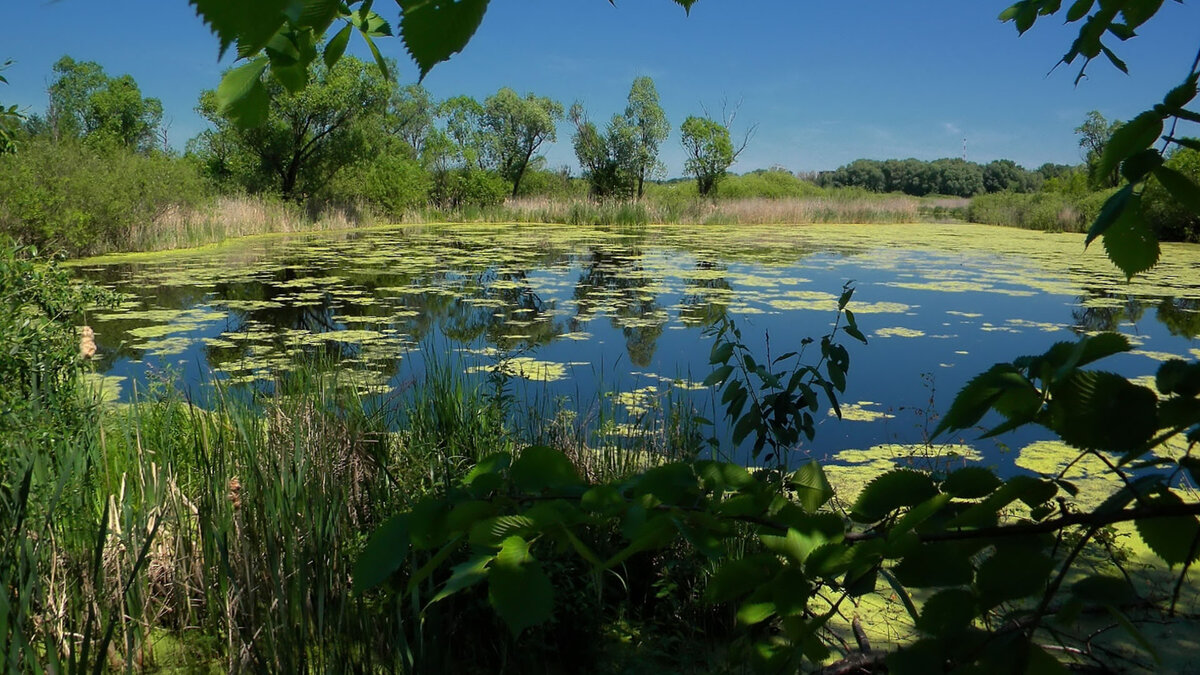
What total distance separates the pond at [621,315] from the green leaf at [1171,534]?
87.1 inches

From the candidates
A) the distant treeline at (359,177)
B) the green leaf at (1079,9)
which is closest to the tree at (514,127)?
the distant treeline at (359,177)

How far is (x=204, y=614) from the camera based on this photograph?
1767 mm

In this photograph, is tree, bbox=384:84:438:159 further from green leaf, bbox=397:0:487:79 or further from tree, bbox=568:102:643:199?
green leaf, bbox=397:0:487:79

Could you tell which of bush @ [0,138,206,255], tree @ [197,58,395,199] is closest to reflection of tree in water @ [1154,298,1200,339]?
bush @ [0,138,206,255]

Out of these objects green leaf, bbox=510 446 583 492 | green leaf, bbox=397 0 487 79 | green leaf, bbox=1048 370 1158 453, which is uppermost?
green leaf, bbox=397 0 487 79

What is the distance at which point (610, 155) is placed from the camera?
23781 mm

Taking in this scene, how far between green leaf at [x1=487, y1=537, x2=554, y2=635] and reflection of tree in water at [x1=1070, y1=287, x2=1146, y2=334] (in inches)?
226

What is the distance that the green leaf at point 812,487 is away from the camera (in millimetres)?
659

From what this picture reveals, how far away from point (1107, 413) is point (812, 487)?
0.92 feet

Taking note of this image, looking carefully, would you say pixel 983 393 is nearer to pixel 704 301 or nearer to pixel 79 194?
pixel 704 301

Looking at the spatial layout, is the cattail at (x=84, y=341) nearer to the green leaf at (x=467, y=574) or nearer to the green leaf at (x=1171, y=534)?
the green leaf at (x=467, y=574)

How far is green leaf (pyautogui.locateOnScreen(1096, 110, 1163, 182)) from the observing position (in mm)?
547

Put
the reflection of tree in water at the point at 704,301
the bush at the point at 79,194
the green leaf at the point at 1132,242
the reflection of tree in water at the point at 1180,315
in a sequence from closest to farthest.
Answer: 1. the green leaf at the point at 1132,242
2. the reflection of tree in water at the point at 1180,315
3. the reflection of tree in water at the point at 704,301
4. the bush at the point at 79,194

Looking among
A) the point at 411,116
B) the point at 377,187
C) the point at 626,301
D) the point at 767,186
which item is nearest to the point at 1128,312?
the point at 626,301
